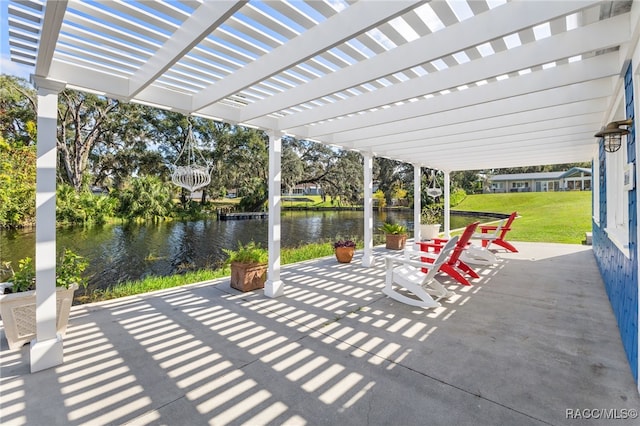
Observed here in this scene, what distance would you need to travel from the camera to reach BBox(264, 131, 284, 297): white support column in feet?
14.8

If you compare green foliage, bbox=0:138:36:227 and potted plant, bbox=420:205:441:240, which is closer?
green foliage, bbox=0:138:36:227

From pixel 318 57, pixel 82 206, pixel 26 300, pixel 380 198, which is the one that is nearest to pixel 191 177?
pixel 26 300

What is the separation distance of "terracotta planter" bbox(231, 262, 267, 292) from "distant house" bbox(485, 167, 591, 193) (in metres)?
33.7

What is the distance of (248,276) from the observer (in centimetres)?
474

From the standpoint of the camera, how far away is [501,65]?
102 inches

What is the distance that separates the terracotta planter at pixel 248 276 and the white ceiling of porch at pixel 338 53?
2241 millimetres

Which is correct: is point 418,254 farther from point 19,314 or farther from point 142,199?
point 142,199

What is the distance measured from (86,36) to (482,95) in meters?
3.73

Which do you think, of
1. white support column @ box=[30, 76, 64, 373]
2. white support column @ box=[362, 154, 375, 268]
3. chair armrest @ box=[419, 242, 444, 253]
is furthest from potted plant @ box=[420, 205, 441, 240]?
white support column @ box=[30, 76, 64, 373]

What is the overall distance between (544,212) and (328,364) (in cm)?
2253

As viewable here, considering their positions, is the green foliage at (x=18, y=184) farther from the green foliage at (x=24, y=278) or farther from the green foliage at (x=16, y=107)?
the green foliage at (x=24, y=278)

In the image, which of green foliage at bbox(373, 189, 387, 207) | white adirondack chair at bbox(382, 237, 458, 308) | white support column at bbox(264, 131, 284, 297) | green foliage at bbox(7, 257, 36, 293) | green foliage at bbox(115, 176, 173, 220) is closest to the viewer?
green foliage at bbox(7, 257, 36, 293)

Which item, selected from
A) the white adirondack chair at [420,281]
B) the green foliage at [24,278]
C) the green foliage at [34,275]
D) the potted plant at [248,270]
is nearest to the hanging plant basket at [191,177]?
the potted plant at [248,270]

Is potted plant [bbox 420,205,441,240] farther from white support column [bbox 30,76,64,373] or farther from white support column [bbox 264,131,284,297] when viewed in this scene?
white support column [bbox 30,76,64,373]
